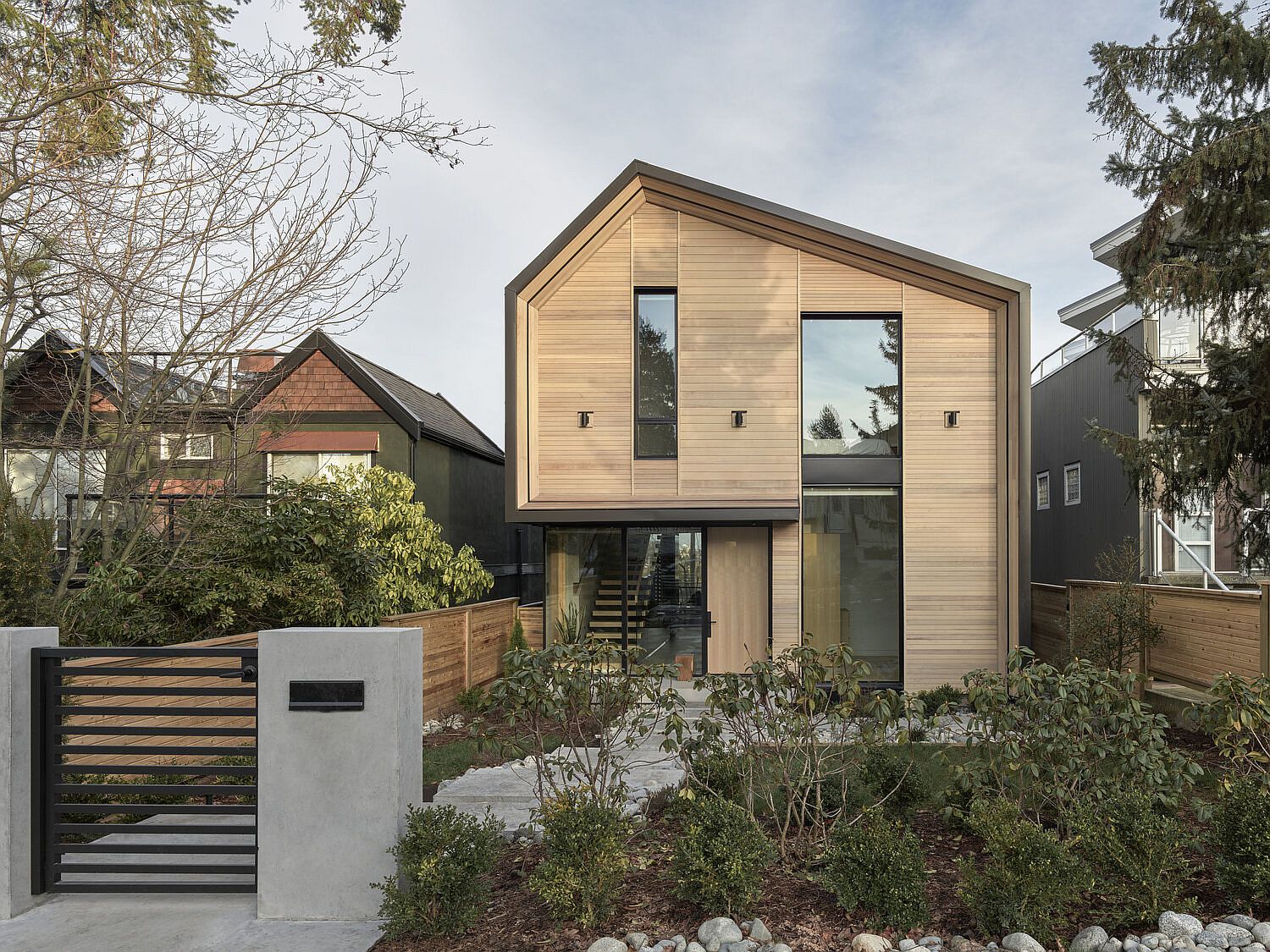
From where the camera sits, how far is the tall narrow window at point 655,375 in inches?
463

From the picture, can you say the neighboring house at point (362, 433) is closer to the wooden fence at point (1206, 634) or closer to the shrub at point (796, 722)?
the shrub at point (796, 722)

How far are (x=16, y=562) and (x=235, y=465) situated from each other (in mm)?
2896

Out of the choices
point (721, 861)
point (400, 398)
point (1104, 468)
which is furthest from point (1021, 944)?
point (400, 398)

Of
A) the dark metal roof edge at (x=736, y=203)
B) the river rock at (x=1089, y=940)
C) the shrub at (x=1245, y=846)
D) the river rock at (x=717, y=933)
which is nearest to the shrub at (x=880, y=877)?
the river rock at (x=717, y=933)

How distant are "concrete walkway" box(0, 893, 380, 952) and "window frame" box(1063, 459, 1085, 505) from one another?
641 inches

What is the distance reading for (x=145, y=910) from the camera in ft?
13.9

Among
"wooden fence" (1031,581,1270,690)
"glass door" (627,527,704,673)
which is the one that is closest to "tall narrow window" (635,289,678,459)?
"glass door" (627,527,704,673)

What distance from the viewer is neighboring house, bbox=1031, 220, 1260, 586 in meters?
13.7

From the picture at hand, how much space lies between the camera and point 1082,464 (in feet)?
53.9

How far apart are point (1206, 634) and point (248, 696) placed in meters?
9.90

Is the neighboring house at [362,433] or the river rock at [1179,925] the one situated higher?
the neighboring house at [362,433]

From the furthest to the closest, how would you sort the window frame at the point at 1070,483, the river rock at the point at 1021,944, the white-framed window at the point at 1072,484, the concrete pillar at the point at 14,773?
the white-framed window at the point at 1072,484, the window frame at the point at 1070,483, the concrete pillar at the point at 14,773, the river rock at the point at 1021,944

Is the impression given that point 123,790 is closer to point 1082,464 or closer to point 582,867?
point 582,867

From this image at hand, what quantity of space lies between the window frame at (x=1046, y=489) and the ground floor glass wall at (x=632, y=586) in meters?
10.5
